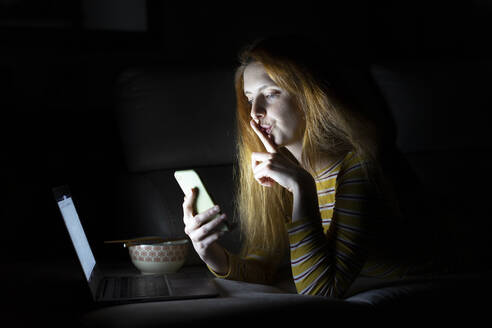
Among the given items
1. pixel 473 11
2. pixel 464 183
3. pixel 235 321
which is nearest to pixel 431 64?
pixel 464 183

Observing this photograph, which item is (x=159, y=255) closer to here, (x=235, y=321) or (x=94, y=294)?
(x=94, y=294)

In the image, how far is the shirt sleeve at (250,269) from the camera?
134cm

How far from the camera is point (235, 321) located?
100 centimetres

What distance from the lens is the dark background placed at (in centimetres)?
159

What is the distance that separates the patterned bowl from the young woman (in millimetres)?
109

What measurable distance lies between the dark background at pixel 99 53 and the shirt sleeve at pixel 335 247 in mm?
673

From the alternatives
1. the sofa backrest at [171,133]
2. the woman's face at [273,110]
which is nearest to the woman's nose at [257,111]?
the woman's face at [273,110]

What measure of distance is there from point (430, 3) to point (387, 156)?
1.47m

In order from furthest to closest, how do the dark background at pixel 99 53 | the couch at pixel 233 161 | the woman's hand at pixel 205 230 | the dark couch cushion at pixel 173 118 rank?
1. the dark couch cushion at pixel 173 118
2. the dark background at pixel 99 53
3. the woman's hand at pixel 205 230
4. the couch at pixel 233 161

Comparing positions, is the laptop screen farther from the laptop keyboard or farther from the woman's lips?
the woman's lips

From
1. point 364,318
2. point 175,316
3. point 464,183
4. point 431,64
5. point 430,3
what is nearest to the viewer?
point 175,316

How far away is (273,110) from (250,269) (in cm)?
41

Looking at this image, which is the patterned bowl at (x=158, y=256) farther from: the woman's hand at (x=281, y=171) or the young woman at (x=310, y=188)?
the woman's hand at (x=281, y=171)

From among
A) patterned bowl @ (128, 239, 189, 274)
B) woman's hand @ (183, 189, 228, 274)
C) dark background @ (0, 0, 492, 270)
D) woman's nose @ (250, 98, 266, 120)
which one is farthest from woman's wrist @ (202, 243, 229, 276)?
dark background @ (0, 0, 492, 270)
